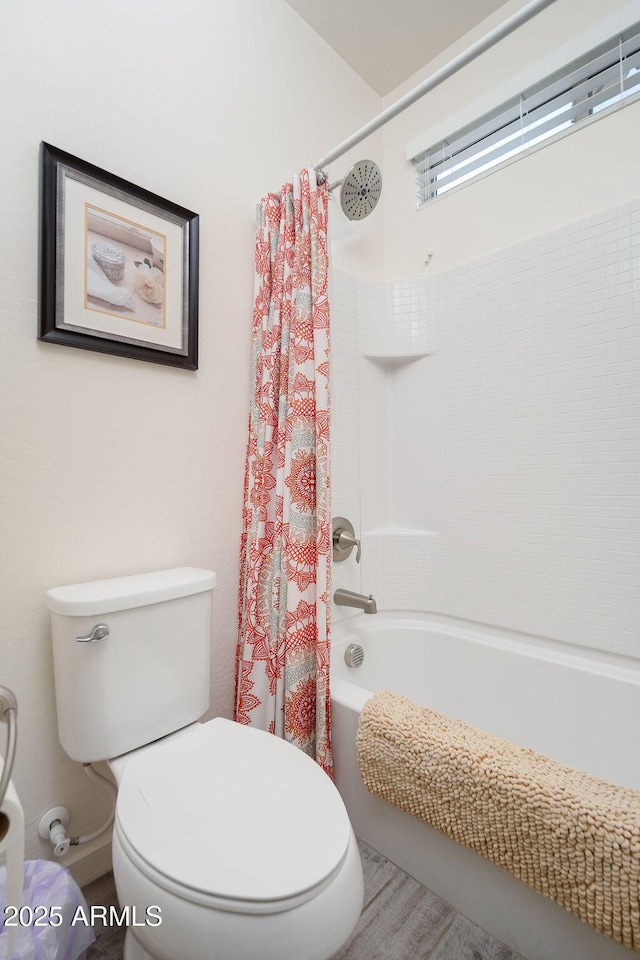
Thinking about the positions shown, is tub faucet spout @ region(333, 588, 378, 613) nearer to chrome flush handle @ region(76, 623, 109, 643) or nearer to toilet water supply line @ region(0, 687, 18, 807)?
chrome flush handle @ region(76, 623, 109, 643)

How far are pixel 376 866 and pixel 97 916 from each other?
2.31 ft

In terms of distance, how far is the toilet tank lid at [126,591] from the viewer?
0.98 meters

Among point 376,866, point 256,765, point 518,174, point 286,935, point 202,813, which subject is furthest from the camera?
point 518,174

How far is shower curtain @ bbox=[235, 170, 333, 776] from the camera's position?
4.29 ft

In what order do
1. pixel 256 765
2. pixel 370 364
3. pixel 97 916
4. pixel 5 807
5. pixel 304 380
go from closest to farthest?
pixel 5 807
pixel 256 765
pixel 97 916
pixel 304 380
pixel 370 364

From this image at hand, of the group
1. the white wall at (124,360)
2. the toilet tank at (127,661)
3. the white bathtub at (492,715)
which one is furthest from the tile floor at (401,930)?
the toilet tank at (127,661)

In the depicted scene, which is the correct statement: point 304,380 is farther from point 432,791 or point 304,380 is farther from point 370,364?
point 432,791

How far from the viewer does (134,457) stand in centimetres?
126

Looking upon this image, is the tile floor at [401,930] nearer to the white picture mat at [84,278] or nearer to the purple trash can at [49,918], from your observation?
the purple trash can at [49,918]

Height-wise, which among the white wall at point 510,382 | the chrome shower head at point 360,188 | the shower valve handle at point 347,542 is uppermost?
the chrome shower head at point 360,188

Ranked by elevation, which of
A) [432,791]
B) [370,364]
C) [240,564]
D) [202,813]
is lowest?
[432,791]

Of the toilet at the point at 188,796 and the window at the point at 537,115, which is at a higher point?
the window at the point at 537,115

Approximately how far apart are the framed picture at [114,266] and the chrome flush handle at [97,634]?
693 millimetres

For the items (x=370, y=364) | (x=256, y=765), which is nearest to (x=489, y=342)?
(x=370, y=364)
